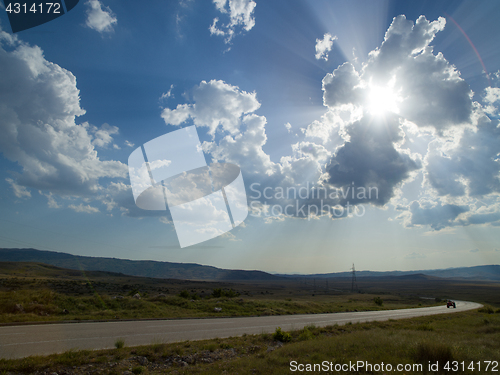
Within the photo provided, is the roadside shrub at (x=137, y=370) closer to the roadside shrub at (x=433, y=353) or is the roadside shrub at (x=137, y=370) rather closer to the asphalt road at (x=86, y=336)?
the asphalt road at (x=86, y=336)

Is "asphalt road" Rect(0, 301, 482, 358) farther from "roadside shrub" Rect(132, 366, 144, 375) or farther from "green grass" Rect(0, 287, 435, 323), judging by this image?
"green grass" Rect(0, 287, 435, 323)

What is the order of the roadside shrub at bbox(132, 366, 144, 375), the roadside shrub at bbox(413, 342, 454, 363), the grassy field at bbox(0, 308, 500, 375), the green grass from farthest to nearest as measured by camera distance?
1. the green grass
2. the roadside shrub at bbox(132, 366, 144, 375)
3. the roadside shrub at bbox(413, 342, 454, 363)
4. the grassy field at bbox(0, 308, 500, 375)

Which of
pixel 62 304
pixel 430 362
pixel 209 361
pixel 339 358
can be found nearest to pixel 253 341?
pixel 209 361

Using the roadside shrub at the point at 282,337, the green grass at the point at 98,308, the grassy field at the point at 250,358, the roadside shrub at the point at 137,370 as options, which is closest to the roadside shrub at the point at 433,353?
the grassy field at the point at 250,358

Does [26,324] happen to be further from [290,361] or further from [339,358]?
[339,358]

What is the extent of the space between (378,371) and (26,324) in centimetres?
1857

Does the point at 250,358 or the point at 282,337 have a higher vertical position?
the point at 250,358

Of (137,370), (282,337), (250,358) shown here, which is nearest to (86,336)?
(137,370)

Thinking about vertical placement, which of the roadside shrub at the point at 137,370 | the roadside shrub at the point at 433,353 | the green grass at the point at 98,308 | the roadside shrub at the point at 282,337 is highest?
the roadside shrub at the point at 433,353

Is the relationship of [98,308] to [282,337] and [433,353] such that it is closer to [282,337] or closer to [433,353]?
[282,337]

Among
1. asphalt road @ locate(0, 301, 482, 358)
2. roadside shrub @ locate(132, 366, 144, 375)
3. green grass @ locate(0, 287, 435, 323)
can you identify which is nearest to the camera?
roadside shrub @ locate(132, 366, 144, 375)

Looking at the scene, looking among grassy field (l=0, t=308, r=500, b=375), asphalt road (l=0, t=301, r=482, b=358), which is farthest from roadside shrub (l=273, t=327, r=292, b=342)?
asphalt road (l=0, t=301, r=482, b=358)

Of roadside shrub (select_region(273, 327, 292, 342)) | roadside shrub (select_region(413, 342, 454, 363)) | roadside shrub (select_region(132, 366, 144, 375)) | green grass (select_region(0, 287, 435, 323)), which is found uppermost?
roadside shrub (select_region(413, 342, 454, 363))

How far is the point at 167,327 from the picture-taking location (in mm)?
15531
